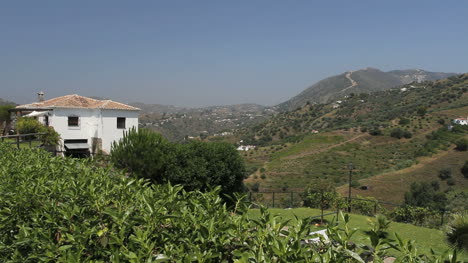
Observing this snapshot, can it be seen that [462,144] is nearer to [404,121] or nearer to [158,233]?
[404,121]

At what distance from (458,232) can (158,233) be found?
7.56m

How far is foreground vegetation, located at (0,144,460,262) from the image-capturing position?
1.69m

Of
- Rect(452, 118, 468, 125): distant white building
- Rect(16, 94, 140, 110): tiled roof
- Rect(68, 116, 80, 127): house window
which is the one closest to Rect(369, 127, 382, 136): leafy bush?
Rect(452, 118, 468, 125): distant white building

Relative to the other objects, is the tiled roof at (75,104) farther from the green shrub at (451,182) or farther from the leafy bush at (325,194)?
the green shrub at (451,182)

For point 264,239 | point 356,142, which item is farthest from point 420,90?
point 264,239

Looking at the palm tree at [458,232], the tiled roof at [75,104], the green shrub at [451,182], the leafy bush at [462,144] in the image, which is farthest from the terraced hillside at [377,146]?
the palm tree at [458,232]

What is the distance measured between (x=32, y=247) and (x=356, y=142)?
5773 cm

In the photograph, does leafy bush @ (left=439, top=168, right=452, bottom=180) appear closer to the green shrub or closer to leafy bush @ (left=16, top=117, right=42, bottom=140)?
the green shrub

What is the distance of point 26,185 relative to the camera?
10.6 feet

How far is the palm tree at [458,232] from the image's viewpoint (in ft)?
22.5

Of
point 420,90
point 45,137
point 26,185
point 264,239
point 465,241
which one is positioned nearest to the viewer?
point 264,239

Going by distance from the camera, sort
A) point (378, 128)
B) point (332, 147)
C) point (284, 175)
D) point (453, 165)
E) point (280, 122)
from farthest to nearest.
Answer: point (280, 122) < point (378, 128) < point (332, 147) < point (284, 175) < point (453, 165)

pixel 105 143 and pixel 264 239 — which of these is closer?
pixel 264 239

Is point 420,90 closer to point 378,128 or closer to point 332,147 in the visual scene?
point 378,128
